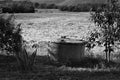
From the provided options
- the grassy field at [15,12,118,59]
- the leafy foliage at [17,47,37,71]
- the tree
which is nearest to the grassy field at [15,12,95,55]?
the grassy field at [15,12,118,59]

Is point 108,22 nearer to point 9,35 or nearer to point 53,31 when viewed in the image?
point 9,35

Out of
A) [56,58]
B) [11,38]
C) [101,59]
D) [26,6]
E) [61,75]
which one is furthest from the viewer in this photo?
[26,6]

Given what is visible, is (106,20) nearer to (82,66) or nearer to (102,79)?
(82,66)

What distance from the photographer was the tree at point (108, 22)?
6070mm

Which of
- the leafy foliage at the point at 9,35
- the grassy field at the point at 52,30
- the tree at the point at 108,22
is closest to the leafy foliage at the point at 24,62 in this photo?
the leafy foliage at the point at 9,35

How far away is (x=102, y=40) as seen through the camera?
6230 mm

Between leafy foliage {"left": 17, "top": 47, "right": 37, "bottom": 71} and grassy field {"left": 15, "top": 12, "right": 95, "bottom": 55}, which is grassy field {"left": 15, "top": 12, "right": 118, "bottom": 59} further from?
leafy foliage {"left": 17, "top": 47, "right": 37, "bottom": 71}

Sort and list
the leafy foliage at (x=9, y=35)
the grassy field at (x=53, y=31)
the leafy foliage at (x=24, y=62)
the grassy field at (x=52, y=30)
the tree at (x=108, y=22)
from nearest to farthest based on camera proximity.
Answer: the leafy foliage at (x=24, y=62) < the leafy foliage at (x=9, y=35) < the tree at (x=108, y=22) < the grassy field at (x=53, y=31) < the grassy field at (x=52, y=30)

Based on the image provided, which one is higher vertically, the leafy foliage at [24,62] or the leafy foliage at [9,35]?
the leafy foliage at [9,35]

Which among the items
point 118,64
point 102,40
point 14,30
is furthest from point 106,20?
point 14,30

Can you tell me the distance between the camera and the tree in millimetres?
6070

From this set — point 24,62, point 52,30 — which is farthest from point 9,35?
point 52,30

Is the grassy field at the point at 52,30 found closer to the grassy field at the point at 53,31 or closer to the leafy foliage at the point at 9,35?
the grassy field at the point at 53,31

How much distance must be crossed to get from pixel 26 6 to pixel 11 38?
26.0 metres
